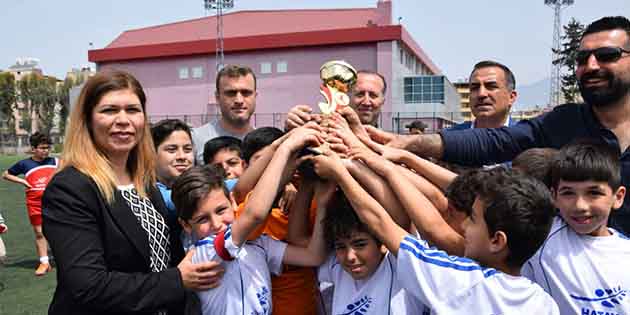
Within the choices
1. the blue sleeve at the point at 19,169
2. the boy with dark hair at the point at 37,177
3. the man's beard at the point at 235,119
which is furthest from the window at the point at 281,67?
the man's beard at the point at 235,119

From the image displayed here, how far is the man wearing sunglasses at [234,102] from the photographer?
13.1 feet

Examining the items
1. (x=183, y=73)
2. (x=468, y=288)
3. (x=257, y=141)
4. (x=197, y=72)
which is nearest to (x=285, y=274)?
(x=257, y=141)

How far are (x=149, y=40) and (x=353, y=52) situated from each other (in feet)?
58.7

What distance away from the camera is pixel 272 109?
32656mm

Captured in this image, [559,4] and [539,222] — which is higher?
[559,4]

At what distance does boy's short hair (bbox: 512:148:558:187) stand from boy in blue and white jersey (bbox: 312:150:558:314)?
1.58 ft

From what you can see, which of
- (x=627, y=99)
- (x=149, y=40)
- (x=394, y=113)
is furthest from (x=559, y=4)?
(x=627, y=99)

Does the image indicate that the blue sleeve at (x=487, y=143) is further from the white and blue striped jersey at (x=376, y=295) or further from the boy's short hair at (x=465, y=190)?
the white and blue striped jersey at (x=376, y=295)

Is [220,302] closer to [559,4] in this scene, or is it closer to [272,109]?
[272,109]

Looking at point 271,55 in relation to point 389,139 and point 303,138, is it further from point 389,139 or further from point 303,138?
point 303,138

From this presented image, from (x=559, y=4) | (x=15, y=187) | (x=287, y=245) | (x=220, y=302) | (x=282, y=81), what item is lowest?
(x=15, y=187)

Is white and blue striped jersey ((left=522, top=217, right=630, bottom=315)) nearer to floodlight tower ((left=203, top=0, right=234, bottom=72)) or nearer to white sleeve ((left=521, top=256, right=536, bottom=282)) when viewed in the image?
white sleeve ((left=521, top=256, right=536, bottom=282))

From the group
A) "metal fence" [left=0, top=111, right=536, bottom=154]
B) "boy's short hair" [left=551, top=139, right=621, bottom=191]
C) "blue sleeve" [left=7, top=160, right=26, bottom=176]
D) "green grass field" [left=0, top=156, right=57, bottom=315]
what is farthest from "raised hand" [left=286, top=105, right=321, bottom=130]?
"metal fence" [left=0, top=111, right=536, bottom=154]

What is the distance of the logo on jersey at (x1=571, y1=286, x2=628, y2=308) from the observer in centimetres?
203
